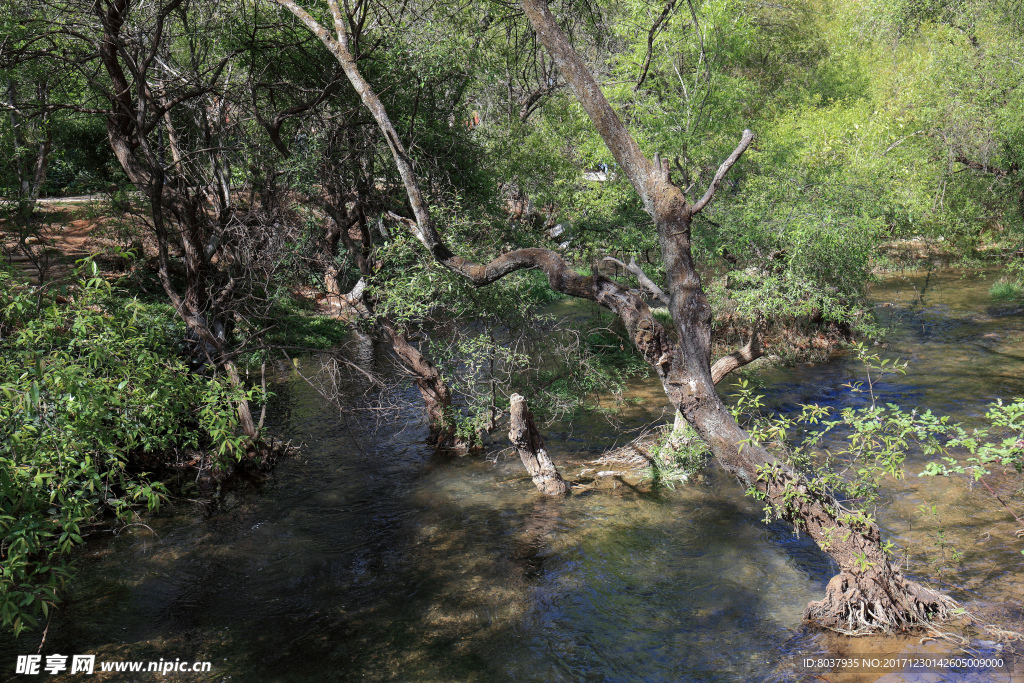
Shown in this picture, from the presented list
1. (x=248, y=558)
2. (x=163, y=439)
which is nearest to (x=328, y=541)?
(x=248, y=558)

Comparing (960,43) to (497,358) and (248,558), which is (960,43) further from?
(248,558)

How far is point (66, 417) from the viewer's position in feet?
24.3

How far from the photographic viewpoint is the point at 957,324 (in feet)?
64.0

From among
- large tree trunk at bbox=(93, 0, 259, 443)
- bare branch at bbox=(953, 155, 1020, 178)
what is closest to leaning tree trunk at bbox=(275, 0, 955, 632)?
large tree trunk at bbox=(93, 0, 259, 443)

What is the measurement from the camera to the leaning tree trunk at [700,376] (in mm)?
6930

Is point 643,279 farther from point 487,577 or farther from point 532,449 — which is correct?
point 487,577

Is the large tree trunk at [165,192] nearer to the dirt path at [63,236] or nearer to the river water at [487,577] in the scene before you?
the river water at [487,577]

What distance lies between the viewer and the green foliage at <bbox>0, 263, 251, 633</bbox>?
5551 millimetres

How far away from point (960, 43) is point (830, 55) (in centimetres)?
1207

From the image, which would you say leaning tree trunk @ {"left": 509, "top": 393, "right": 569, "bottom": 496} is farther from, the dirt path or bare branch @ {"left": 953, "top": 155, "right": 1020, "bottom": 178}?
bare branch @ {"left": 953, "top": 155, "right": 1020, "bottom": 178}

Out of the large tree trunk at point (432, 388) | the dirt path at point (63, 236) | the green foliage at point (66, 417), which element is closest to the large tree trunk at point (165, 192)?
the green foliage at point (66, 417)

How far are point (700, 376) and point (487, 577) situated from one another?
159 inches

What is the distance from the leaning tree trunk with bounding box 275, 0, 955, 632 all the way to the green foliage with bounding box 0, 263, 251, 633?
4743mm

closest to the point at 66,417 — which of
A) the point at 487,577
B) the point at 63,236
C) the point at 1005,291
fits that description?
the point at 487,577
